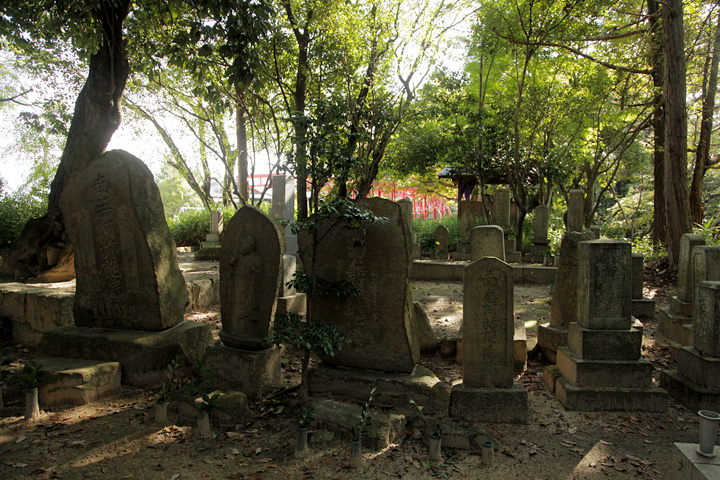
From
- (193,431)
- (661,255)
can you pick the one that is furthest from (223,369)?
(661,255)

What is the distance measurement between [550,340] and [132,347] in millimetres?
4765

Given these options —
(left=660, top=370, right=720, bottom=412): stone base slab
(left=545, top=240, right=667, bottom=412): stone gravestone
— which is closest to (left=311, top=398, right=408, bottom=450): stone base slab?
(left=545, top=240, right=667, bottom=412): stone gravestone

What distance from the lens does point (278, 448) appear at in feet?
10.7

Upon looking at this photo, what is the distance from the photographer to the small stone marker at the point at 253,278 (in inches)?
155

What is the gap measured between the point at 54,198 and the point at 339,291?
671 centimetres

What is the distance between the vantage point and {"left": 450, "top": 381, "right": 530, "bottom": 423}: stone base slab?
3777 millimetres

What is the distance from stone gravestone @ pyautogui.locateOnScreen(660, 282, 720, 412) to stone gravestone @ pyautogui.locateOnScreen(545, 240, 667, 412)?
0.38 meters

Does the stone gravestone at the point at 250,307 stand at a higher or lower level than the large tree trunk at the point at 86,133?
lower

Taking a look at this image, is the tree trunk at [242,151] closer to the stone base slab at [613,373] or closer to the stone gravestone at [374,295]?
the stone gravestone at [374,295]

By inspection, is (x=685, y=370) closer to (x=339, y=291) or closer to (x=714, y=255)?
(x=714, y=255)

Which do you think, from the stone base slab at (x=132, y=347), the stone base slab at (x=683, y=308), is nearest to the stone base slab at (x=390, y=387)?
the stone base slab at (x=132, y=347)

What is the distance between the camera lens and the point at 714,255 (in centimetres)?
505

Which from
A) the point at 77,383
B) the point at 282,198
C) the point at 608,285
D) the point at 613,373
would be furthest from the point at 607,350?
the point at 282,198

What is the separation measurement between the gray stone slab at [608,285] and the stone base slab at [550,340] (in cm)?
96
